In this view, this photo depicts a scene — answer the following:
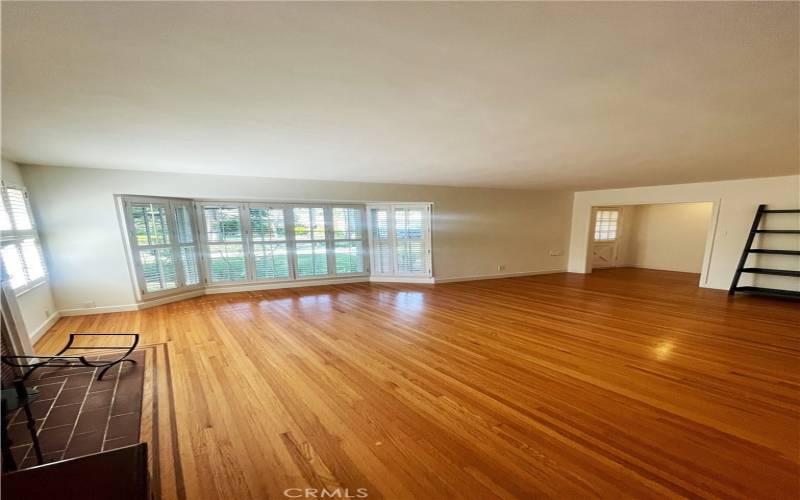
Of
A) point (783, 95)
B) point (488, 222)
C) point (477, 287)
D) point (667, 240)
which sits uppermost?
point (783, 95)

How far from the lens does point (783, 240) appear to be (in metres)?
4.80

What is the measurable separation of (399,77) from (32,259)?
5.23 meters

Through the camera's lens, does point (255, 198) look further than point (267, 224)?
No

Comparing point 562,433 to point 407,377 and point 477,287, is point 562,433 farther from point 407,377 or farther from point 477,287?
point 477,287

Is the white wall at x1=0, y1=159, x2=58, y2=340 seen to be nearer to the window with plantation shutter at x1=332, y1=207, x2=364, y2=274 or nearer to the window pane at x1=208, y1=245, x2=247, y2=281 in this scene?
the window pane at x1=208, y1=245, x2=247, y2=281

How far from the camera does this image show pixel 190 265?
203 inches

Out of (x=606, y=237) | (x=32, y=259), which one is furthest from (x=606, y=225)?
(x=32, y=259)

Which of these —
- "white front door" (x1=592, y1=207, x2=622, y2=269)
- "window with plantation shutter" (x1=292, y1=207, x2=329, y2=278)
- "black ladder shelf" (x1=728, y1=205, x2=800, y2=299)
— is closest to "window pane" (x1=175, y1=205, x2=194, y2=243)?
"window with plantation shutter" (x1=292, y1=207, x2=329, y2=278)

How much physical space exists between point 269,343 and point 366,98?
2809mm

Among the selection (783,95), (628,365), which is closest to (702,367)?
(628,365)

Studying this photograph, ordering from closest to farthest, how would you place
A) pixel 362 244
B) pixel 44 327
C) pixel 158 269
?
pixel 44 327
pixel 158 269
pixel 362 244

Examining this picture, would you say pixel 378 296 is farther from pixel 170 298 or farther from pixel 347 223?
pixel 170 298

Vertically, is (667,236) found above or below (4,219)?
below

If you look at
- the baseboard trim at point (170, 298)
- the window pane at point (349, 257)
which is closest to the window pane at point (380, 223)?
the window pane at point (349, 257)
